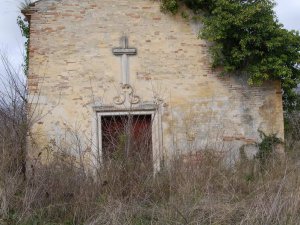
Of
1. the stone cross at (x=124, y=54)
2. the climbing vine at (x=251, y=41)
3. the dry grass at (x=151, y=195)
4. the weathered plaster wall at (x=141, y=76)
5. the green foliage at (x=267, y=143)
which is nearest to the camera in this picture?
the dry grass at (x=151, y=195)

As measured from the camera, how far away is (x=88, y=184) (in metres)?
6.82

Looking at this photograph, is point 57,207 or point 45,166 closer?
point 57,207

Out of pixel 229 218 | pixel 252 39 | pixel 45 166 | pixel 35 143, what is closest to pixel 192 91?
pixel 252 39

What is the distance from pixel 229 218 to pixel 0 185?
10.4 feet

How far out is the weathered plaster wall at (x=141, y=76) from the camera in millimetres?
11102

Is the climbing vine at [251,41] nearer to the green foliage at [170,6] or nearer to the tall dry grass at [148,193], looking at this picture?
the green foliage at [170,6]

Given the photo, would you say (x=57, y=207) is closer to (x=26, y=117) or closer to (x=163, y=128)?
(x=26, y=117)

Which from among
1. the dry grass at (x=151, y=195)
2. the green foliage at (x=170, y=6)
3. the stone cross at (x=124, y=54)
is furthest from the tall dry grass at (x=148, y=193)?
the green foliage at (x=170, y=6)

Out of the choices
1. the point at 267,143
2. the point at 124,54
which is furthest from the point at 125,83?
the point at 267,143

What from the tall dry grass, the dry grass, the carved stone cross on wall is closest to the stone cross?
the carved stone cross on wall

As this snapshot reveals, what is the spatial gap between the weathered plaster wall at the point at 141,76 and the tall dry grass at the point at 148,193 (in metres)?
3.29

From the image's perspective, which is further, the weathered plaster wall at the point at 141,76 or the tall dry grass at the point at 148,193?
the weathered plaster wall at the point at 141,76

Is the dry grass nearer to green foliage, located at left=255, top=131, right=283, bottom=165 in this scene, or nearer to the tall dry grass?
the tall dry grass

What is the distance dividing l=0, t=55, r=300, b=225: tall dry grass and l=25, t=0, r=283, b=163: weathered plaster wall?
10.8 feet
